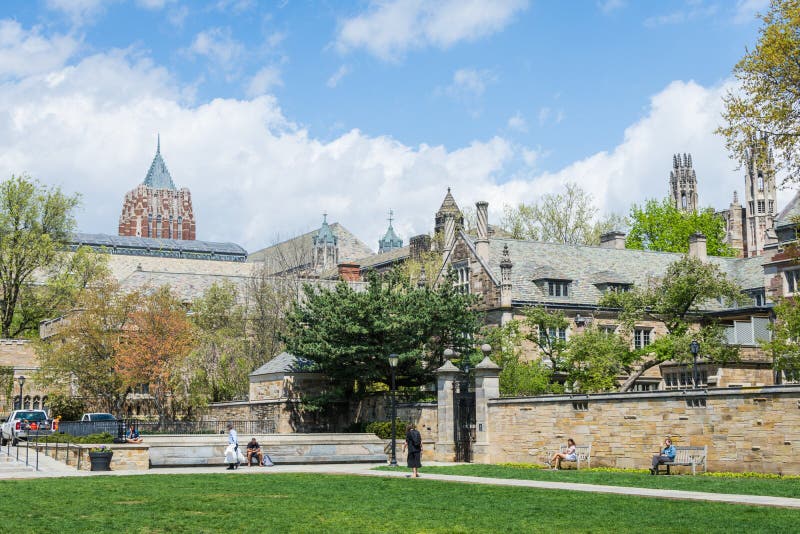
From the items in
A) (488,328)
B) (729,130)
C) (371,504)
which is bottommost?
(371,504)

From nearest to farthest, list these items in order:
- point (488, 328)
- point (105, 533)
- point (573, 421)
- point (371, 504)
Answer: point (105, 533)
point (371, 504)
point (573, 421)
point (488, 328)

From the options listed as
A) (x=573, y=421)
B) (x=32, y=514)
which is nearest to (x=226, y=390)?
(x=573, y=421)

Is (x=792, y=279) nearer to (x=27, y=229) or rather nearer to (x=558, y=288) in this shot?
(x=558, y=288)

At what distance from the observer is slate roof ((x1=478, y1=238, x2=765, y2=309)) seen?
2108 inches

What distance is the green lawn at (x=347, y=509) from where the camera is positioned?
16047 mm

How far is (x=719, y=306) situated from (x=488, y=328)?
1499 cm

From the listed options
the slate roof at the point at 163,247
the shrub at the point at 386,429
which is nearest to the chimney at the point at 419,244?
the shrub at the point at 386,429

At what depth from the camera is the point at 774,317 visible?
50750 mm

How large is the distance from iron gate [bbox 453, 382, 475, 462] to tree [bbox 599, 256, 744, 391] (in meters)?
11.2

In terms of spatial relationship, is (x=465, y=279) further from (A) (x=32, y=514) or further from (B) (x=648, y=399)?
(A) (x=32, y=514)

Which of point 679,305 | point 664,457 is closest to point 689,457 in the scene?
point 664,457

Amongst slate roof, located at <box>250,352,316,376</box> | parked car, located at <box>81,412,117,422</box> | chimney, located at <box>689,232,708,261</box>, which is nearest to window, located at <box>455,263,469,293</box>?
slate roof, located at <box>250,352,316,376</box>

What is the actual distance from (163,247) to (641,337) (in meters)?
126

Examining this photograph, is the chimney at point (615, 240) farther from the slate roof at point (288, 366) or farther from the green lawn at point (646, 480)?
the green lawn at point (646, 480)
